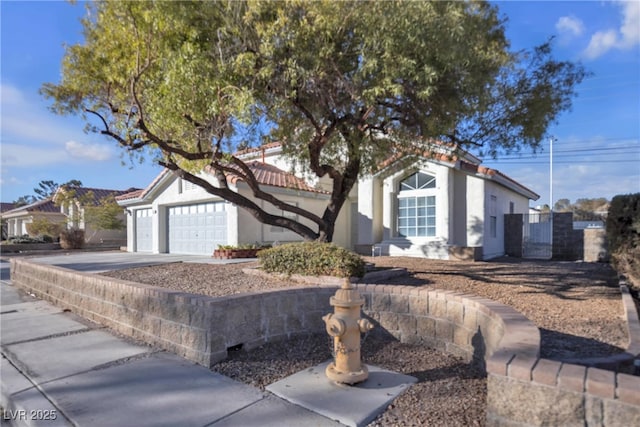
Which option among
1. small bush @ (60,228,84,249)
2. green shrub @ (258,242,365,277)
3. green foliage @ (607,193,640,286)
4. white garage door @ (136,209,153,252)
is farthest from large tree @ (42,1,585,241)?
small bush @ (60,228,84,249)

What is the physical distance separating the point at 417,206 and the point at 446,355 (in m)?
11.0

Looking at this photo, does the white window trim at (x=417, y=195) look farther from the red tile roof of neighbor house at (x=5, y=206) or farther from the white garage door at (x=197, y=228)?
the red tile roof of neighbor house at (x=5, y=206)

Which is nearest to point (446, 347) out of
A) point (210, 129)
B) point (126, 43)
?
point (210, 129)

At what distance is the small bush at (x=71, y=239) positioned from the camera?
77.1ft

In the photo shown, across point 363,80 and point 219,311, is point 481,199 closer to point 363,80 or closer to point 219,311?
point 363,80

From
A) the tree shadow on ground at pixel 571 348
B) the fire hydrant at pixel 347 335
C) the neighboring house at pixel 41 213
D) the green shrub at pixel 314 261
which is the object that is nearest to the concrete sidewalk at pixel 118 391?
the fire hydrant at pixel 347 335

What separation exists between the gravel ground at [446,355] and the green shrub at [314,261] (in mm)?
394

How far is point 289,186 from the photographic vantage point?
631 inches

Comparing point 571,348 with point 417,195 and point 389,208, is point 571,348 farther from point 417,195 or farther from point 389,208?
point 389,208

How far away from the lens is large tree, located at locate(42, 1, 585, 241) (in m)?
6.41

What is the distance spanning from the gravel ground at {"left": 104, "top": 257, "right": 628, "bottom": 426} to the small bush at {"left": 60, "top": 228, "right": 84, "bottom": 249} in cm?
1790

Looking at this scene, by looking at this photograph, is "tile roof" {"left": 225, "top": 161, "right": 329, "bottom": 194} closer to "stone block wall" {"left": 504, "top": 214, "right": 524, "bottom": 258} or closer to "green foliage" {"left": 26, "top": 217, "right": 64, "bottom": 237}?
"stone block wall" {"left": 504, "top": 214, "right": 524, "bottom": 258}

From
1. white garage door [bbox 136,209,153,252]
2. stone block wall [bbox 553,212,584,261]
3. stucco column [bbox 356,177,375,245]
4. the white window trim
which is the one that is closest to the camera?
the white window trim

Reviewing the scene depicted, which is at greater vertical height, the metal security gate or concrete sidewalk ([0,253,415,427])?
the metal security gate
